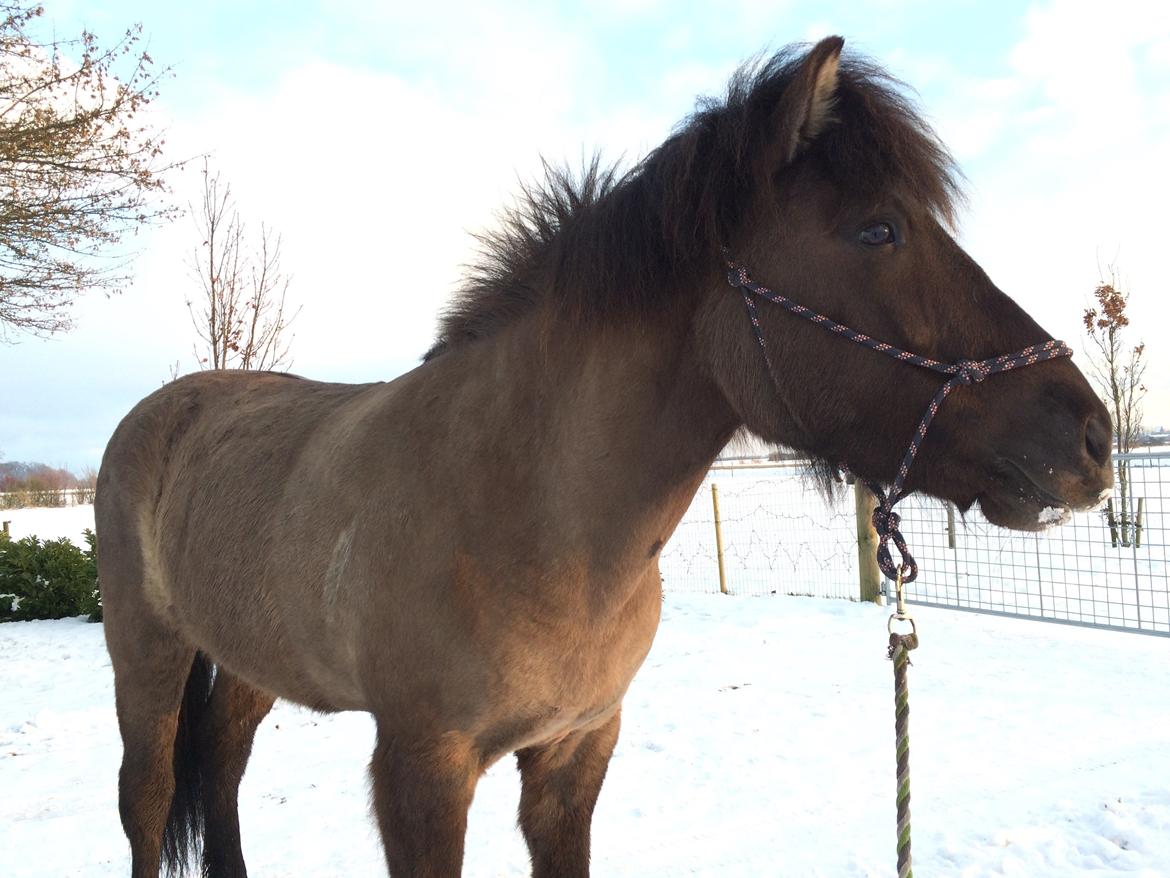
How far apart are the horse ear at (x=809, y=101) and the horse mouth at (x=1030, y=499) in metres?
0.77

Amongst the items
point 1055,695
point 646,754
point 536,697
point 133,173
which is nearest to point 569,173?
point 536,697

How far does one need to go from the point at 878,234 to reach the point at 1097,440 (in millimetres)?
563

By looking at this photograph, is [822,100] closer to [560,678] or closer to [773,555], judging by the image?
[560,678]

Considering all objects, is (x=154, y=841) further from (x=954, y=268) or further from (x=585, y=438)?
(x=954, y=268)

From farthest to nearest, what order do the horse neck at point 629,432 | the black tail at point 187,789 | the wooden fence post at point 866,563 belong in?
the wooden fence post at point 866,563 < the black tail at point 187,789 < the horse neck at point 629,432

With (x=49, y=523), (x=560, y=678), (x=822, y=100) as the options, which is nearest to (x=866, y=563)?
(x=560, y=678)

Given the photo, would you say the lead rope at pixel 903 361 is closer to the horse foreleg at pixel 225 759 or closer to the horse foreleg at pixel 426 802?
the horse foreleg at pixel 426 802

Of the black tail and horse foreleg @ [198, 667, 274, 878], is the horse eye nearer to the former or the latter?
horse foreleg @ [198, 667, 274, 878]

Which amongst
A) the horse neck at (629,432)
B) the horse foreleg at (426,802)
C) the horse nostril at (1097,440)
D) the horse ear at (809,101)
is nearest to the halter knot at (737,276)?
the horse neck at (629,432)

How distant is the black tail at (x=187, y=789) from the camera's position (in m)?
3.25

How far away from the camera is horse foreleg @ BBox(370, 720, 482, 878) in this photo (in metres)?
1.87

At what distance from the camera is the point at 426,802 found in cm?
187

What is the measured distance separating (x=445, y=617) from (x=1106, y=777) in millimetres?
3830

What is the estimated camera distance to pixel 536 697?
185 centimetres
